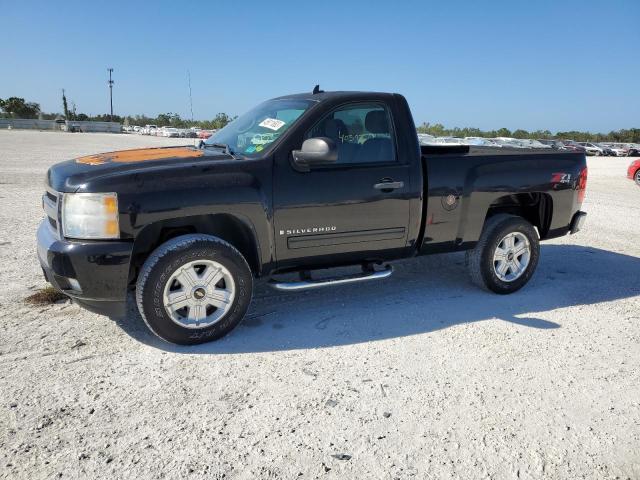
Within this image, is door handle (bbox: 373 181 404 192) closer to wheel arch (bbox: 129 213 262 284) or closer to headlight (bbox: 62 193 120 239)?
wheel arch (bbox: 129 213 262 284)

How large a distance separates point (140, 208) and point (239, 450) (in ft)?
5.59

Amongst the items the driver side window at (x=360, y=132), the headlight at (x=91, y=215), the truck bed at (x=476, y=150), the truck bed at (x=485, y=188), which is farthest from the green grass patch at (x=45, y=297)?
the truck bed at (x=476, y=150)

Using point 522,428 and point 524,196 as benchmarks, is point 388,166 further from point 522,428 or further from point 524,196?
point 522,428

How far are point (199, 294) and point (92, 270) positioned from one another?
72 cm

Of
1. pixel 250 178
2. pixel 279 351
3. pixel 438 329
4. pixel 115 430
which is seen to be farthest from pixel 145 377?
pixel 438 329

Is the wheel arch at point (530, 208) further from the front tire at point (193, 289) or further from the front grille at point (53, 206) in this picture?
the front grille at point (53, 206)

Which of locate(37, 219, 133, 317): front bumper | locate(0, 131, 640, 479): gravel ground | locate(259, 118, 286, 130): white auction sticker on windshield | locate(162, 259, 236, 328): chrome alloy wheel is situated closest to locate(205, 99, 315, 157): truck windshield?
locate(259, 118, 286, 130): white auction sticker on windshield

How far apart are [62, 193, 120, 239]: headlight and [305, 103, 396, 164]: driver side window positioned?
1571 millimetres

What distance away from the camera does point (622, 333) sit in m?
4.11

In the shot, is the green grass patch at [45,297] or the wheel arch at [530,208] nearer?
the green grass patch at [45,297]

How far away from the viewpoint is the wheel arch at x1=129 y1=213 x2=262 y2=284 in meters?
3.65

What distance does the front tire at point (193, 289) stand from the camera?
3.48 m

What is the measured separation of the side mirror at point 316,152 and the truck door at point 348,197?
4.4 inches

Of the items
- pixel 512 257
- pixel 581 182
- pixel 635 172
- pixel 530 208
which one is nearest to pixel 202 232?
pixel 512 257
